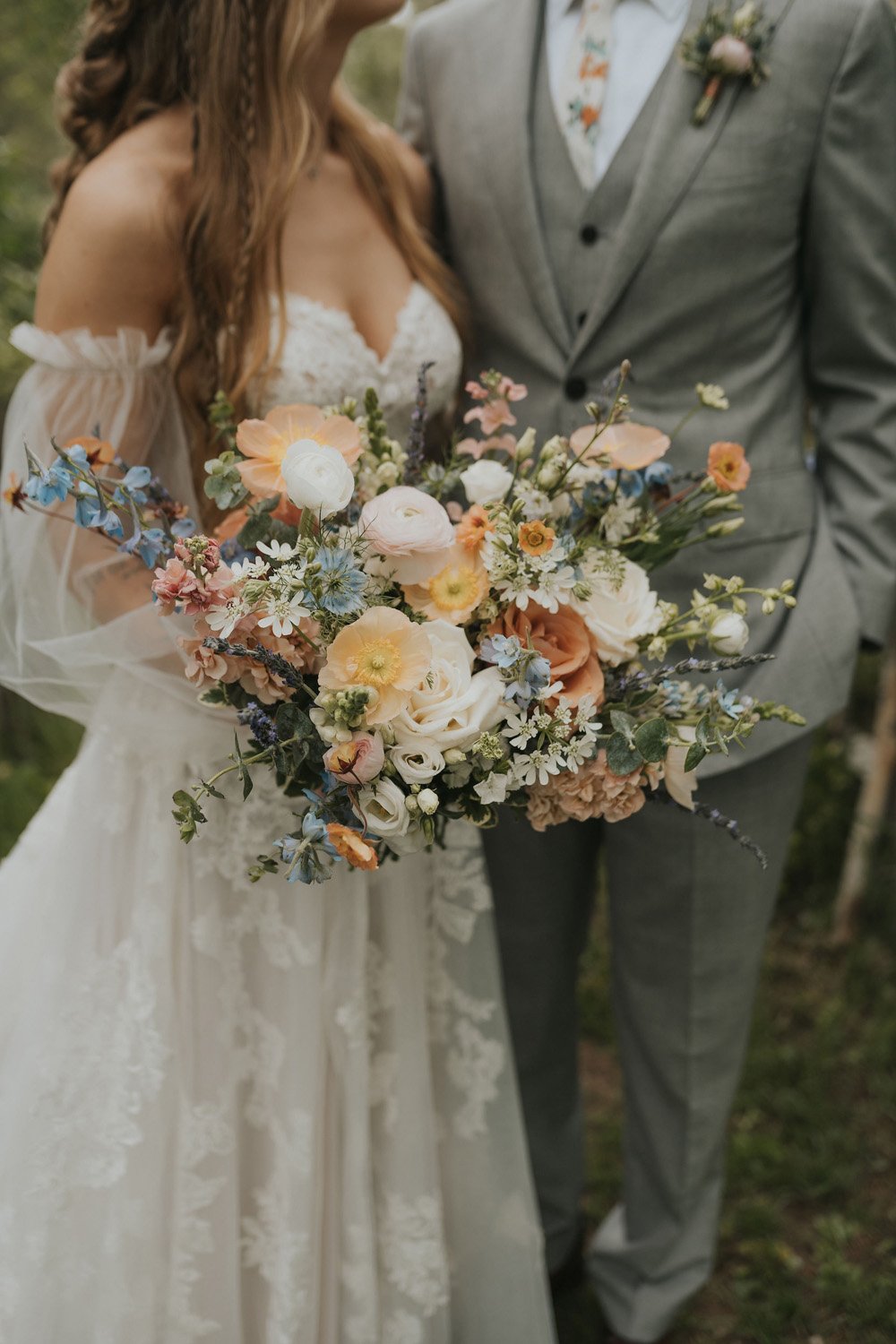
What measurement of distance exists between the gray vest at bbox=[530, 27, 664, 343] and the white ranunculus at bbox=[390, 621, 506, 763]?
84 centimetres

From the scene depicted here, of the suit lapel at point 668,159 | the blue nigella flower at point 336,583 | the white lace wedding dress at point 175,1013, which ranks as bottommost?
the white lace wedding dress at point 175,1013

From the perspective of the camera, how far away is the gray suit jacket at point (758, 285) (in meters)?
1.89

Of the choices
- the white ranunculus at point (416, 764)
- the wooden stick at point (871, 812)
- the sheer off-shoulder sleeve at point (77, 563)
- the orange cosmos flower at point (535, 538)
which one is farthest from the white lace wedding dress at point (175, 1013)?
the wooden stick at point (871, 812)

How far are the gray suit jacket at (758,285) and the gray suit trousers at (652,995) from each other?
0.87 ft

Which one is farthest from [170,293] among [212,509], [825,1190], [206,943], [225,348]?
[825,1190]

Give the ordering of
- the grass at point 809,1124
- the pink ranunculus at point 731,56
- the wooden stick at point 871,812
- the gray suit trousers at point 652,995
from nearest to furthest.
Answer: the pink ranunculus at point 731,56 → the gray suit trousers at point 652,995 → the grass at point 809,1124 → the wooden stick at point 871,812

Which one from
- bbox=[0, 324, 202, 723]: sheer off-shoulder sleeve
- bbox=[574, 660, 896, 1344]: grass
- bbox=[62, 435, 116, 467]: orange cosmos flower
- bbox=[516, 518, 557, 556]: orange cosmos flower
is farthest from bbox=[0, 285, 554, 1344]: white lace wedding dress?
bbox=[574, 660, 896, 1344]: grass

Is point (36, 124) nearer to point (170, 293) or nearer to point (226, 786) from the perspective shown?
point (170, 293)

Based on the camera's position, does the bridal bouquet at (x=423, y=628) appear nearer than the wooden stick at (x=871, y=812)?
Yes

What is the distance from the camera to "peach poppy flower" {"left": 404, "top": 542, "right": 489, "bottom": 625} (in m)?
1.43

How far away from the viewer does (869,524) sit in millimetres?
2084

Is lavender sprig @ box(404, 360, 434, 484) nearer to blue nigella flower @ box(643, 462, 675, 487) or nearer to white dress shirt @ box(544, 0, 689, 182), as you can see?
blue nigella flower @ box(643, 462, 675, 487)

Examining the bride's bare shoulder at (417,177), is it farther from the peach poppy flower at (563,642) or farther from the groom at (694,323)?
the peach poppy flower at (563,642)

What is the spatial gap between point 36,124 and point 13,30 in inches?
115
